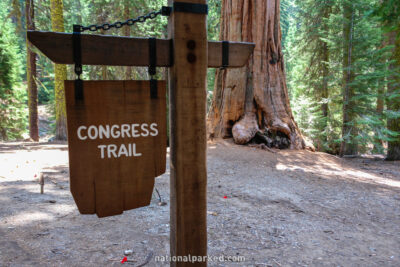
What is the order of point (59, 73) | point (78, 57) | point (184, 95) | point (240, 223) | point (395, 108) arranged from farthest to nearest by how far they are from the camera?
point (59, 73) < point (395, 108) < point (240, 223) < point (184, 95) < point (78, 57)

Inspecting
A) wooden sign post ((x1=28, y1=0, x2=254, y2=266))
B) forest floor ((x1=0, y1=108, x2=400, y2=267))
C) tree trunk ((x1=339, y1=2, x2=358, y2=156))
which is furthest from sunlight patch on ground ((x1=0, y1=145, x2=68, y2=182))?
tree trunk ((x1=339, y1=2, x2=358, y2=156))

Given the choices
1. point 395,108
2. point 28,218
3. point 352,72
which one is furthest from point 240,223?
point 352,72

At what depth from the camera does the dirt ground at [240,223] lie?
Result: 308 cm

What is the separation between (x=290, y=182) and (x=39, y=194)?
481cm

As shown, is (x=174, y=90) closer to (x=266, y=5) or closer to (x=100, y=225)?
(x=100, y=225)

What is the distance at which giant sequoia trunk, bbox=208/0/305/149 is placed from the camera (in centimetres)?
873

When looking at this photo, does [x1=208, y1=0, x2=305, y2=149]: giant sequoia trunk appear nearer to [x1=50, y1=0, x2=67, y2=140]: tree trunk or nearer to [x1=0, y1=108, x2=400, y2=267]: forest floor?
[x1=0, y1=108, x2=400, y2=267]: forest floor

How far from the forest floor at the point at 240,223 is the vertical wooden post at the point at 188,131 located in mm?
1149

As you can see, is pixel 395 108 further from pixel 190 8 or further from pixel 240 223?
Result: pixel 190 8

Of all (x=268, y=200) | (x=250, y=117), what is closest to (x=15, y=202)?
(x=268, y=200)

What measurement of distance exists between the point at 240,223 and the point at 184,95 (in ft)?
8.58

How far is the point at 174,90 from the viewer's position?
1.99 m

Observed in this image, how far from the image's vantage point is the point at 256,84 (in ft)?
29.1

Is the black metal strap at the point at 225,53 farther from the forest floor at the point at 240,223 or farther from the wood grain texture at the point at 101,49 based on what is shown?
the forest floor at the point at 240,223
